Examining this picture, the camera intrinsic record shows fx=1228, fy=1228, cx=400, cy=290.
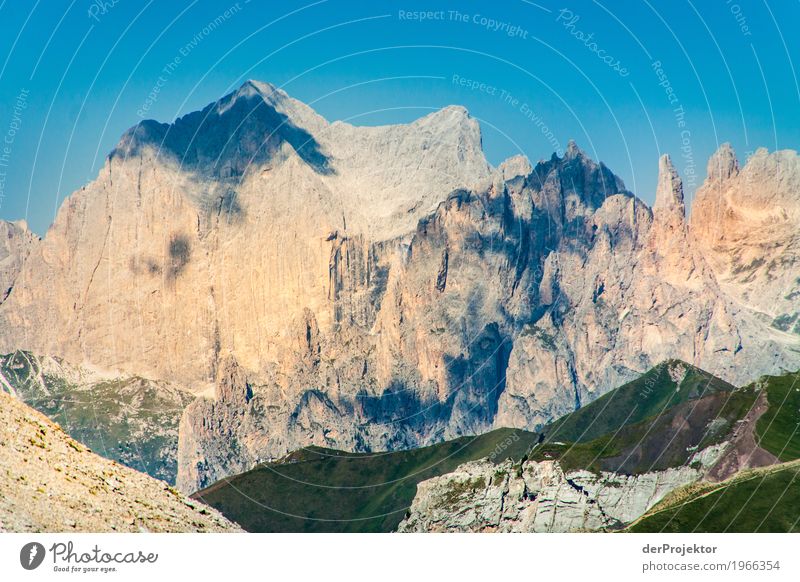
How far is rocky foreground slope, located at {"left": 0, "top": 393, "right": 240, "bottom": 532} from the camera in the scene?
9881 cm

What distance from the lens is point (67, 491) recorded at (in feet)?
340

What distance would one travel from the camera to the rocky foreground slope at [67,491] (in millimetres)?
98812
